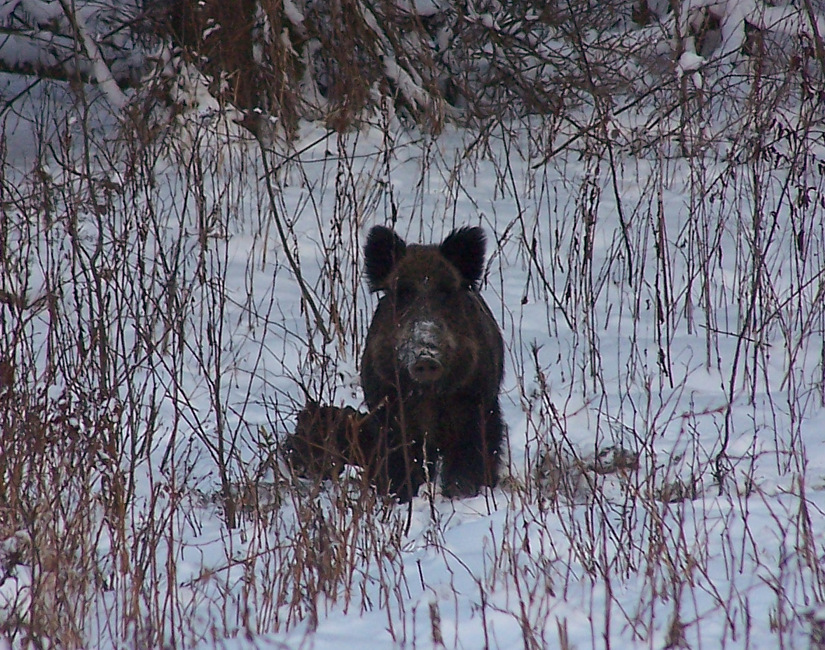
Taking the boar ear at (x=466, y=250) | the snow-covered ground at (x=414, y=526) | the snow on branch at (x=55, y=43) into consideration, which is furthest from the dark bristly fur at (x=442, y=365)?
the snow on branch at (x=55, y=43)

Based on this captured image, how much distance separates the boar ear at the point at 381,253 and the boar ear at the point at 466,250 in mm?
243

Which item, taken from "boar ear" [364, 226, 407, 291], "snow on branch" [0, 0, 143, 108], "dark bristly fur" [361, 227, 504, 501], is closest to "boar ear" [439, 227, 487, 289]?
"dark bristly fur" [361, 227, 504, 501]

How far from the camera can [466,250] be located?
5.53m

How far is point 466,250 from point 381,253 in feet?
1.47

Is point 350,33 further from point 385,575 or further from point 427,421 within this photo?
point 385,575

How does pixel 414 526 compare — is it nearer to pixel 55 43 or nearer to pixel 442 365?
pixel 442 365

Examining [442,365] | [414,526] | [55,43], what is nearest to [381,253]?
[442,365]

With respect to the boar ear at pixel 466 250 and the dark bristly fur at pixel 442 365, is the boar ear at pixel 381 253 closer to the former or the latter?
the dark bristly fur at pixel 442 365

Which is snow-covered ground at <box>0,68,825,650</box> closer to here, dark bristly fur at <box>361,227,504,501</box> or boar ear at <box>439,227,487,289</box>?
dark bristly fur at <box>361,227,504,501</box>

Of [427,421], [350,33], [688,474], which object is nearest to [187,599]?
[427,421]

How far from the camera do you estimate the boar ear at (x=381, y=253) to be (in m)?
5.48

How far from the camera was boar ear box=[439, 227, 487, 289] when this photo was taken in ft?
18.1

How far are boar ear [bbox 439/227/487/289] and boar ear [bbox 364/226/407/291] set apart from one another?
24 centimetres

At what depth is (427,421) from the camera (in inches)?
210
